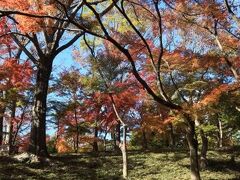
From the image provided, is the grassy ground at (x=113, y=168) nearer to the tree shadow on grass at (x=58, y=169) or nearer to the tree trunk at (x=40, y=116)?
the tree shadow on grass at (x=58, y=169)

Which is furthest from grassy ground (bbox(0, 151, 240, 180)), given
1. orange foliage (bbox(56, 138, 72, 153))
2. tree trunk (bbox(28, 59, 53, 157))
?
orange foliage (bbox(56, 138, 72, 153))

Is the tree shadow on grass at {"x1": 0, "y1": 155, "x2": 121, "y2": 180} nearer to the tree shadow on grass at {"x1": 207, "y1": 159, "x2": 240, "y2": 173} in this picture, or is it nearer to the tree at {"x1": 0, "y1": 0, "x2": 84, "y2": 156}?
the tree at {"x1": 0, "y1": 0, "x2": 84, "y2": 156}

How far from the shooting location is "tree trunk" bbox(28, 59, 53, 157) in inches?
757

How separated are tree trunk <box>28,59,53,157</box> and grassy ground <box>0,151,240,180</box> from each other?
0.99 metres

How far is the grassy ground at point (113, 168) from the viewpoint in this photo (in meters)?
16.8

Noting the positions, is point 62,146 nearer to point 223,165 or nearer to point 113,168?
point 113,168

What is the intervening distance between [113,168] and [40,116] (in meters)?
4.67

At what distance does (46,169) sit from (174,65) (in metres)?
8.38

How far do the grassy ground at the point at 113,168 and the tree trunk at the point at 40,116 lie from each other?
989 mm

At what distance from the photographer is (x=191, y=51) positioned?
845 inches

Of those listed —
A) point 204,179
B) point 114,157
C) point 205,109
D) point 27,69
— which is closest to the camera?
point 205,109

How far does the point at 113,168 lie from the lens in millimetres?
18625

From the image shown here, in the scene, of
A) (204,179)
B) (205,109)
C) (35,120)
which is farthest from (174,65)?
(35,120)

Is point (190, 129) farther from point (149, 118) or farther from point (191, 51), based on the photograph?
point (149, 118)
